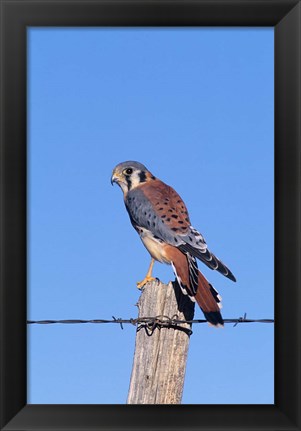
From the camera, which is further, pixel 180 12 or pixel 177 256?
pixel 177 256

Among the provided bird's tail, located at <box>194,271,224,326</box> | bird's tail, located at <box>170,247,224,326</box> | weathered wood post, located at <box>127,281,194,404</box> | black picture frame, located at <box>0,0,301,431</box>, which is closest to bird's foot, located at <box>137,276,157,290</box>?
bird's tail, located at <box>170,247,224,326</box>

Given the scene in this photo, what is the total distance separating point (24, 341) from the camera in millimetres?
3805

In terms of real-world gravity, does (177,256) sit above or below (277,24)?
below

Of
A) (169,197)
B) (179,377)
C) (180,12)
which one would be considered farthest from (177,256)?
(180,12)

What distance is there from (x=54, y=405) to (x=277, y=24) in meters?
1.93

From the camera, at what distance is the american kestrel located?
4.48 metres

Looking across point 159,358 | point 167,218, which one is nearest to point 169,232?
point 167,218

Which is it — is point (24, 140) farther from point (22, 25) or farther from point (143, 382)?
point (143, 382)

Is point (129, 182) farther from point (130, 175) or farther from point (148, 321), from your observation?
point (148, 321)

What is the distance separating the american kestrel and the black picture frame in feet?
1.95

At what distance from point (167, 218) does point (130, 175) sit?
675 millimetres

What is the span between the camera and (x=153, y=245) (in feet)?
18.1

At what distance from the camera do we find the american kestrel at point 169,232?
14.7ft

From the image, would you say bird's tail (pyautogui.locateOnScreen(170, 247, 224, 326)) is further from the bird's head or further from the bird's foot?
the bird's head
